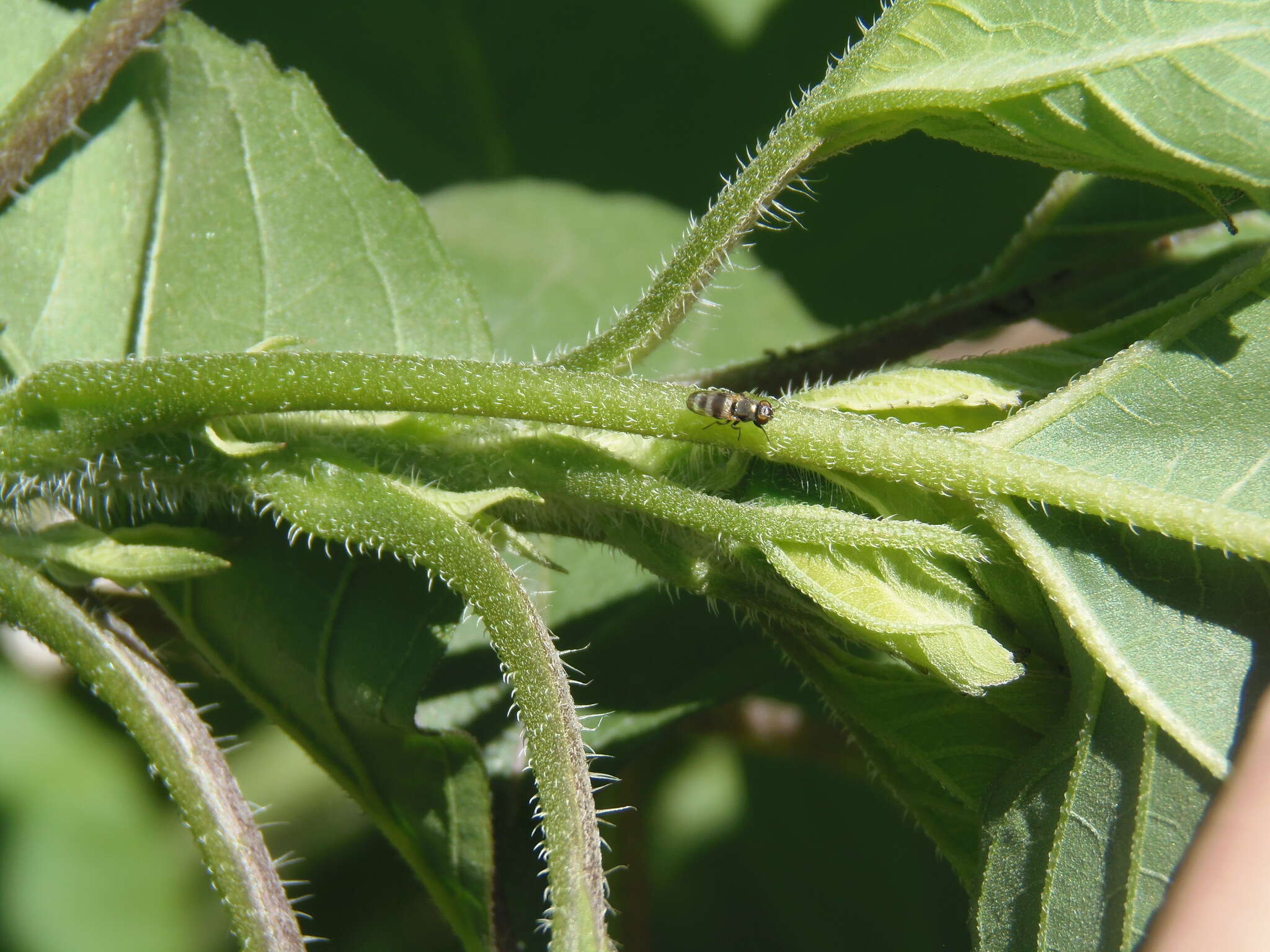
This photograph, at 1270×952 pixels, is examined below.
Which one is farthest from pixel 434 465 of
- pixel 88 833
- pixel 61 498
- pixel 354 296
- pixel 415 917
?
pixel 88 833

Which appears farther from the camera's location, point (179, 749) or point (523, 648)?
point (179, 749)

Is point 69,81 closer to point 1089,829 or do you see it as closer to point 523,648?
point 523,648

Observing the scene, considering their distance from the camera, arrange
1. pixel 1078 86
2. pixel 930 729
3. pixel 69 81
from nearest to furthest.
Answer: pixel 1078 86, pixel 930 729, pixel 69 81

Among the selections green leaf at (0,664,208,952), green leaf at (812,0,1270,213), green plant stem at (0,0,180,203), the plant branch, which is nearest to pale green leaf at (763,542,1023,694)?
the plant branch

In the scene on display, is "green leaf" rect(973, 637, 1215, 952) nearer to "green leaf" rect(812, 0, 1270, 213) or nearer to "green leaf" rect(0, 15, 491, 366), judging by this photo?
"green leaf" rect(812, 0, 1270, 213)

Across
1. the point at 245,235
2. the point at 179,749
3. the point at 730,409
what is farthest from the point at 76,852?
the point at 730,409

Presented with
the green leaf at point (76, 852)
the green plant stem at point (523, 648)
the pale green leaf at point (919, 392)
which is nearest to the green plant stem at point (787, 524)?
the pale green leaf at point (919, 392)

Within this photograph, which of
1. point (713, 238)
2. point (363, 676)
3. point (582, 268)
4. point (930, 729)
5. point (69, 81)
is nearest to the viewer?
point (713, 238)
